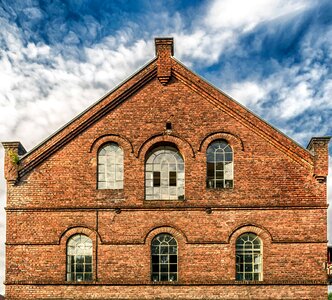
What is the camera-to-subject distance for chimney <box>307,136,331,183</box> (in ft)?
59.6

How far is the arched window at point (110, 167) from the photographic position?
1878cm

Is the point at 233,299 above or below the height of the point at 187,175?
below

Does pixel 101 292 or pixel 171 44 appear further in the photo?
pixel 171 44

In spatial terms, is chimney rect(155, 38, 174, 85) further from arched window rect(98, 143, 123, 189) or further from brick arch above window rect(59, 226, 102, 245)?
brick arch above window rect(59, 226, 102, 245)

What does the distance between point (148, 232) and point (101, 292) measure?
2.71 metres

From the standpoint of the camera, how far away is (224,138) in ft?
61.9

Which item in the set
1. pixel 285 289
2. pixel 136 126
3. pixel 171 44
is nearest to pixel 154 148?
pixel 136 126

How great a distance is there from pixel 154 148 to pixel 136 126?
3.59ft

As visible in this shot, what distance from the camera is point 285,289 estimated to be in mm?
17672

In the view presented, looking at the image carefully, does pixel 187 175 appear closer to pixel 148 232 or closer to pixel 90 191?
pixel 148 232

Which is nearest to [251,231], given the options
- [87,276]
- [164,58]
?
[87,276]

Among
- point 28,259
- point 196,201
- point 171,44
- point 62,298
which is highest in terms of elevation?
point 171,44

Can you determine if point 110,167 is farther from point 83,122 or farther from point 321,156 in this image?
point 321,156

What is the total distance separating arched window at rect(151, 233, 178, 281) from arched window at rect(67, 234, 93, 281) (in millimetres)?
2345
